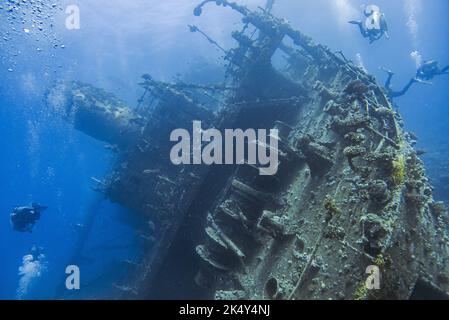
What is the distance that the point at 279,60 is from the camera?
46.3m

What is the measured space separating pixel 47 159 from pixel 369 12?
100 meters

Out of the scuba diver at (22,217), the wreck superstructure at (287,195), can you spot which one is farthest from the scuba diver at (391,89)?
the scuba diver at (22,217)

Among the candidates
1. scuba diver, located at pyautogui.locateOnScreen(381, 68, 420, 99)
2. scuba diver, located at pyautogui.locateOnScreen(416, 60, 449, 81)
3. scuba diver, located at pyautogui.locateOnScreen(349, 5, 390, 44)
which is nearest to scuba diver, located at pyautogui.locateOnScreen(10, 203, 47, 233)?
scuba diver, located at pyautogui.locateOnScreen(381, 68, 420, 99)

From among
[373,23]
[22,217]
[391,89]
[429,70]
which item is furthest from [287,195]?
[429,70]

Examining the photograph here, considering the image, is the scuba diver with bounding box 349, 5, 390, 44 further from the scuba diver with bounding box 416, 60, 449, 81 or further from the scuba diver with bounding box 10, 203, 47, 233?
the scuba diver with bounding box 10, 203, 47, 233

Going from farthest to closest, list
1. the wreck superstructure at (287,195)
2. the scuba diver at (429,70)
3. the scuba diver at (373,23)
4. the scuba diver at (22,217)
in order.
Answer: the scuba diver at (429,70)
the scuba diver at (22,217)
the scuba diver at (373,23)
the wreck superstructure at (287,195)

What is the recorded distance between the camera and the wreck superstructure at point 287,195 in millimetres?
3992

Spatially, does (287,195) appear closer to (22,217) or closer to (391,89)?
(391,89)

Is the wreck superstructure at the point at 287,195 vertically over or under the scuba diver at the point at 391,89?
under

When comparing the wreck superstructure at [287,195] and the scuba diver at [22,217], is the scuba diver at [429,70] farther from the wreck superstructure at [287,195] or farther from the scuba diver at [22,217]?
the scuba diver at [22,217]

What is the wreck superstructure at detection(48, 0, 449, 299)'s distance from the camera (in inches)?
157

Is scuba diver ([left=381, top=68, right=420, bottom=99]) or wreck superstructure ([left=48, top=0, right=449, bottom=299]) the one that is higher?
scuba diver ([left=381, top=68, right=420, bottom=99])

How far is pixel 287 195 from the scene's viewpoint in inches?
252

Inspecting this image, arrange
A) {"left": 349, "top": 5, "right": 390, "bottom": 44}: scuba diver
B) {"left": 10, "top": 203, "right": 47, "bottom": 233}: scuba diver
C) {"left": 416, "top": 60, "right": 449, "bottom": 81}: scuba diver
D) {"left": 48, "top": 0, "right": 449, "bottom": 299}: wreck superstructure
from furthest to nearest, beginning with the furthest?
{"left": 416, "top": 60, "right": 449, "bottom": 81}: scuba diver, {"left": 10, "top": 203, "right": 47, "bottom": 233}: scuba diver, {"left": 349, "top": 5, "right": 390, "bottom": 44}: scuba diver, {"left": 48, "top": 0, "right": 449, "bottom": 299}: wreck superstructure
